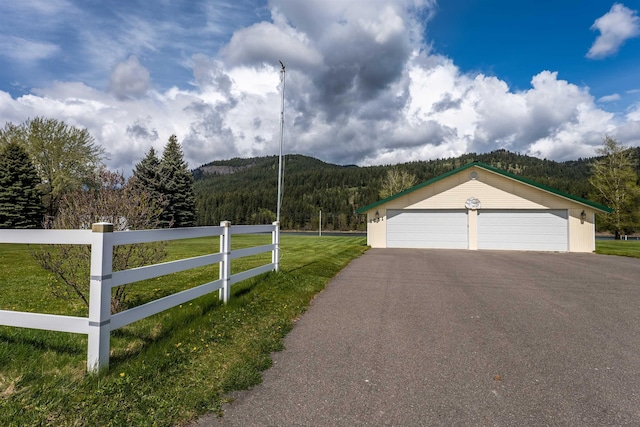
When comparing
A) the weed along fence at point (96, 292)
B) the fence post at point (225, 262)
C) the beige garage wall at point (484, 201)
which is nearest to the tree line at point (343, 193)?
the beige garage wall at point (484, 201)

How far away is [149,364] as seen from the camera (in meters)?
3.28

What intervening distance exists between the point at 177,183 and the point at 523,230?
30.6m

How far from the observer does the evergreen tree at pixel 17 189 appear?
29.0 m

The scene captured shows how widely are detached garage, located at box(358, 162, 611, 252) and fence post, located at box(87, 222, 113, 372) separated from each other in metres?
18.4

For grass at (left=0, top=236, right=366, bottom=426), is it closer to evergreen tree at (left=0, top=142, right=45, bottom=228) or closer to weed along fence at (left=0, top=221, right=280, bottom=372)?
weed along fence at (left=0, top=221, right=280, bottom=372)

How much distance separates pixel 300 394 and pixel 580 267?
12569 millimetres

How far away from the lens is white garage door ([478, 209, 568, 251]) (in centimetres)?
1892

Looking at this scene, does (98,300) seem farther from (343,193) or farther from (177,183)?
(343,193)

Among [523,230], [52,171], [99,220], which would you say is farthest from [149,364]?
[52,171]

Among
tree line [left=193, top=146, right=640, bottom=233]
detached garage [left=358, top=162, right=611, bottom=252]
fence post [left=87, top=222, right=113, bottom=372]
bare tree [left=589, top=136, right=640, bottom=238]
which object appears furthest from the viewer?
tree line [left=193, top=146, right=640, bottom=233]

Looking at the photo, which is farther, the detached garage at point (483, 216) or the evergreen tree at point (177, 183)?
the evergreen tree at point (177, 183)

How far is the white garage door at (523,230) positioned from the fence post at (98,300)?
1975cm

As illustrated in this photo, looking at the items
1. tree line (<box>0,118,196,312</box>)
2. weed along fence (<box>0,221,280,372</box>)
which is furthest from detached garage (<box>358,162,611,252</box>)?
weed along fence (<box>0,221,280,372</box>)

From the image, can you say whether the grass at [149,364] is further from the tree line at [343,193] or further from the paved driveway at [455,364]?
the tree line at [343,193]
